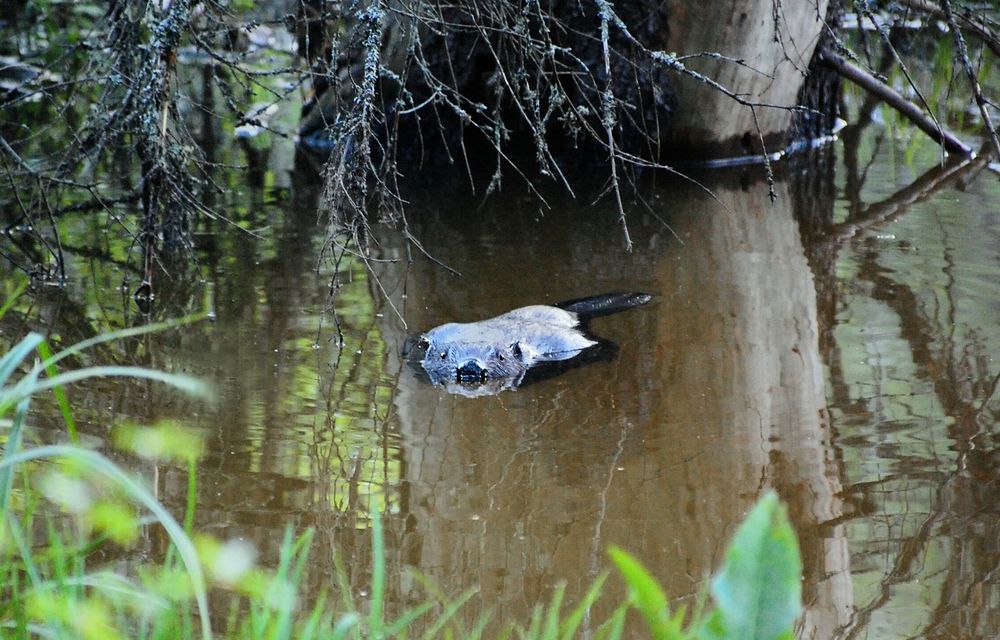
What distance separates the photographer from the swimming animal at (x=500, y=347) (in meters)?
5.25

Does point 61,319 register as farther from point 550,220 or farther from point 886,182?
point 886,182

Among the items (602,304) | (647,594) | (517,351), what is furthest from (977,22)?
(647,594)

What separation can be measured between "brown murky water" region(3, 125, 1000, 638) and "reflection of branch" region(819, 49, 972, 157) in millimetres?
1504

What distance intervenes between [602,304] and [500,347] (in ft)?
3.12

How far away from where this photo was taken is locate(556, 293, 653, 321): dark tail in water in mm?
6043

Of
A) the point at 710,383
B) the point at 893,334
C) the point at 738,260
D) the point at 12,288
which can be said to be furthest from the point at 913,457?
the point at 12,288

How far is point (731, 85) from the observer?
9234 millimetres

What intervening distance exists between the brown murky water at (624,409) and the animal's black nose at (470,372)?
Answer: 20 centimetres

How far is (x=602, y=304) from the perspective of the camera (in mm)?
6105

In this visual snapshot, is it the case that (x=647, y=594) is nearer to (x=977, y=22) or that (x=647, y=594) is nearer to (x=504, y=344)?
(x=504, y=344)

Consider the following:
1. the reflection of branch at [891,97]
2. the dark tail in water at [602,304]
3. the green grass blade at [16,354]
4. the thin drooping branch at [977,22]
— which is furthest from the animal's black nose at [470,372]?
the reflection of branch at [891,97]

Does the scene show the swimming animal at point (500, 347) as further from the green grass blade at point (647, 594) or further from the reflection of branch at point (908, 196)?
the green grass blade at point (647, 594)

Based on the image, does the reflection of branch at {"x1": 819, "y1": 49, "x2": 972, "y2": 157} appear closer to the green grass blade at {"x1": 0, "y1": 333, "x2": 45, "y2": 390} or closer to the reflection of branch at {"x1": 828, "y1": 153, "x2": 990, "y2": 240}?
the reflection of branch at {"x1": 828, "y1": 153, "x2": 990, "y2": 240}

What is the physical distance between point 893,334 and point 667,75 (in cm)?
434
